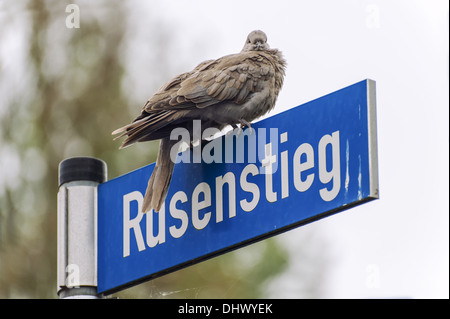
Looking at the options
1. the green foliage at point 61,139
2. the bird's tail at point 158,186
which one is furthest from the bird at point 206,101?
the green foliage at point 61,139

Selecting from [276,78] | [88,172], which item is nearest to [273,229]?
[88,172]

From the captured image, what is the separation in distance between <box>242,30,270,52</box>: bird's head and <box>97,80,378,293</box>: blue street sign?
1382 millimetres

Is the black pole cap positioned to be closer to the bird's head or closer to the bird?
the bird

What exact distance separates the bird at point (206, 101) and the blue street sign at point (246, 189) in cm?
8

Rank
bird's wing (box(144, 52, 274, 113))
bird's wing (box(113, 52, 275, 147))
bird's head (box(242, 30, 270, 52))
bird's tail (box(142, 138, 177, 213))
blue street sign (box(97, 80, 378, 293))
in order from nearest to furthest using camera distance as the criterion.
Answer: blue street sign (box(97, 80, 378, 293)) < bird's tail (box(142, 138, 177, 213)) < bird's wing (box(113, 52, 275, 147)) < bird's wing (box(144, 52, 274, 113)) < bird's head (box(242, 30, 270, 52))

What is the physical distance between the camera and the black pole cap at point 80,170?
11.7ft

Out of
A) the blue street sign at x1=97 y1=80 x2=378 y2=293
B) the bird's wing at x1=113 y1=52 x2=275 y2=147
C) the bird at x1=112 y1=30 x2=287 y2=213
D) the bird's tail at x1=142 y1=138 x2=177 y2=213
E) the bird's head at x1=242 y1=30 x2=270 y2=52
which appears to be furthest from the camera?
the bird's head at x1=242 y1=30 x2=270 y2=52

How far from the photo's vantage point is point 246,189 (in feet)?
10.8

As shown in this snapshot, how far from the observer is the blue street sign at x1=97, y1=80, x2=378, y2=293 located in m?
3.05

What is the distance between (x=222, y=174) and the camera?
3.40 m

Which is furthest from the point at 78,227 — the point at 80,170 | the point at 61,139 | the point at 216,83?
the point at 61,139

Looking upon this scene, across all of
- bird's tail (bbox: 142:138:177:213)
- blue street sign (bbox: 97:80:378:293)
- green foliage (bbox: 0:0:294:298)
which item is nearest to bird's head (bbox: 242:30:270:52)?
blue street sign (bbox: 97:80:378:293)

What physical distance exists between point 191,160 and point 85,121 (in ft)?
19.0

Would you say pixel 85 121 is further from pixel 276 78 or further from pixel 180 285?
pixel 276 78
